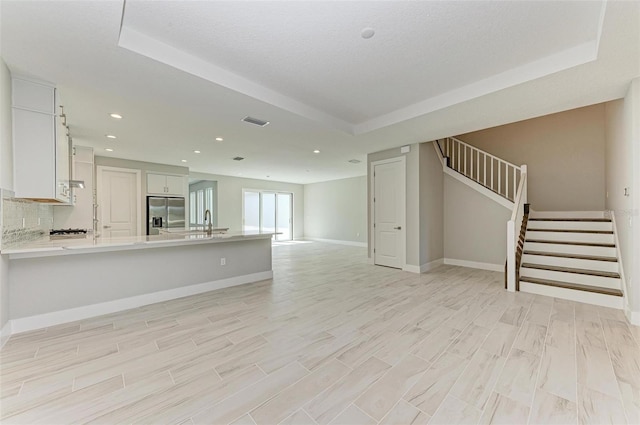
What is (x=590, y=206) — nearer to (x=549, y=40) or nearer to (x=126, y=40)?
(x=549, y=40)

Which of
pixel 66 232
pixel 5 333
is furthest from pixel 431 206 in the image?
pixel 66 232

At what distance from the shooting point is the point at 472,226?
576cm

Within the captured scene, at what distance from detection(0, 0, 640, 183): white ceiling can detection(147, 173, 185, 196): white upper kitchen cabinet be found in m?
2.92

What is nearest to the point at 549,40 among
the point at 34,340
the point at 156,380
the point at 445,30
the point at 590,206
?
the point at 445,30

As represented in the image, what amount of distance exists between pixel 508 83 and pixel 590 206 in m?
4.44

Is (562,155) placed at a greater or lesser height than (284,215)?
greater

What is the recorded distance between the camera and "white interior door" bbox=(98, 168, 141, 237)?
6430 mm

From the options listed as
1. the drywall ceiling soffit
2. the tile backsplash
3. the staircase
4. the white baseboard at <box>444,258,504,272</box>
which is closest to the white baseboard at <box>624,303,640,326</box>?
the staircase

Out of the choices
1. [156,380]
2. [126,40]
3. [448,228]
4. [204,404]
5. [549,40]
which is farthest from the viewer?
[448,228]

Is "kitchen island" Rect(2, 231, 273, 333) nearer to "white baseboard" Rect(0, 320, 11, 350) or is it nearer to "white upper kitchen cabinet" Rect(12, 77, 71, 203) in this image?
"white baseboard" Rect(0, 320, 11, 350)

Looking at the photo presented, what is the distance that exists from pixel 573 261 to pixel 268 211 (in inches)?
365

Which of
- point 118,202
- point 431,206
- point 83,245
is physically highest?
point 118,202

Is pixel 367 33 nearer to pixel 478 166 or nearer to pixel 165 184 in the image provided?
pixel 478 166

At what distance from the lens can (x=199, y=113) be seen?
11.9ft
